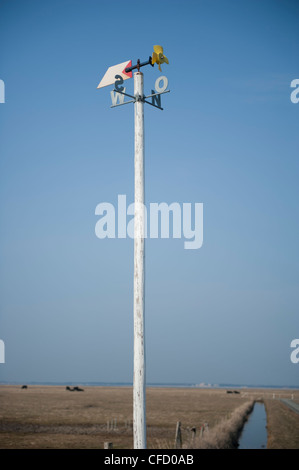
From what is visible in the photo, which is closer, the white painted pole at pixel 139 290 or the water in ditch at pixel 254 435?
the white painted pole at pixel 139 290

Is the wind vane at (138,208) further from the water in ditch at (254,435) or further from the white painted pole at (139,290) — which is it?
the water in ditch at (254,435)

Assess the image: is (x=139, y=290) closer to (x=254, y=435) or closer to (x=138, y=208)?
(x=138, y=208)

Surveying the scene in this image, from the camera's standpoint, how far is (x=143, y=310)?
31.9 ft

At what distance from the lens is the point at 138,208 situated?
9.96m

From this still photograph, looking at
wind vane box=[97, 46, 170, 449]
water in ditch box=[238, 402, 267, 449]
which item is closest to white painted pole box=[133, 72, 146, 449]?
wind vane box=[97, 46, 170, 449]

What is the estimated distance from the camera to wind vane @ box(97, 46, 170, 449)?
31.0 feet

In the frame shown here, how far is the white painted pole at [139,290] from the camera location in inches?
371

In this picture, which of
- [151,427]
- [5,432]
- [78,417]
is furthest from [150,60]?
[78,417]

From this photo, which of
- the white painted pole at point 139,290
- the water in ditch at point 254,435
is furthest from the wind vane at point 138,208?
the water in ditch at point 254,435

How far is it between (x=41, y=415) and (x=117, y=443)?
16.4 m

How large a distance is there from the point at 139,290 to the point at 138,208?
180 cm
